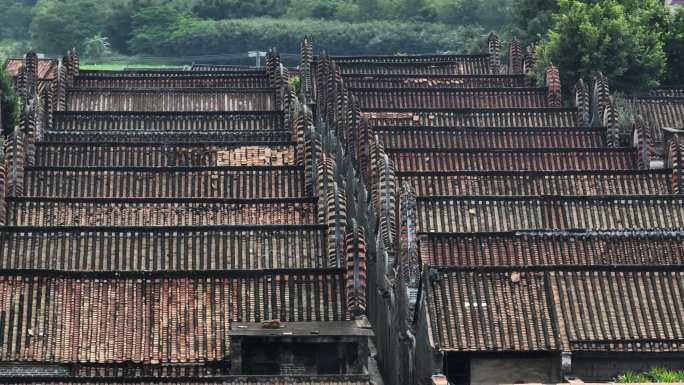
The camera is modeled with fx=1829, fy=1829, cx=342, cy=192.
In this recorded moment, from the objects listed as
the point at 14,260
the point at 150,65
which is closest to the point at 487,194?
the point at 14,260

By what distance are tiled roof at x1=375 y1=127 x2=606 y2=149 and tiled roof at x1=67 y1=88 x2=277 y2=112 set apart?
1305 centimetres

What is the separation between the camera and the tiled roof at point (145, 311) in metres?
52.6

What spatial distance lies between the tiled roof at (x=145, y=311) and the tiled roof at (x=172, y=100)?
124ft

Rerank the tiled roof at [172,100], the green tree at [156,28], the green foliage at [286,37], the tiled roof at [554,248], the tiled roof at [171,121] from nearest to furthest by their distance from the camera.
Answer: the tiled roof at [554,248] < the tiled roof at [171,121] < the tiled roof at [172,100] < the green foliage at [286,37] < the green tree at [156,28]

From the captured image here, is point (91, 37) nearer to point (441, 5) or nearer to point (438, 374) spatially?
point (441, 5)

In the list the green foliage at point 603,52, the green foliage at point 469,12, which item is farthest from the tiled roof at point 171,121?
the green foliage at point 469,12

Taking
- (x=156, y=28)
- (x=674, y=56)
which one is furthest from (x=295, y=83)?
(x=156, y=28)

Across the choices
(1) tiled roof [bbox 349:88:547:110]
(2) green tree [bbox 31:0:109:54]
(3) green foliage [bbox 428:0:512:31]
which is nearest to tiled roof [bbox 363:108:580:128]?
(1) tiled roof [bbox 349:88:547:110]

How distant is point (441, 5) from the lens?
616 feet

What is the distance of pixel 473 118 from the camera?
286ft

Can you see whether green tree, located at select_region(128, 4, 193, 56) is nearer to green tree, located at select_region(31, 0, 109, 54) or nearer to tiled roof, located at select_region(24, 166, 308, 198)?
green tree, located at select_region(31, 0, 109, 54)

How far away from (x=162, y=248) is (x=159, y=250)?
118mm

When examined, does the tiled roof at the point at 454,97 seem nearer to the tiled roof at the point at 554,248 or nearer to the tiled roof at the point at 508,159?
the tiled roof at the point at 508,159

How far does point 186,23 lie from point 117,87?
86.3 meters
